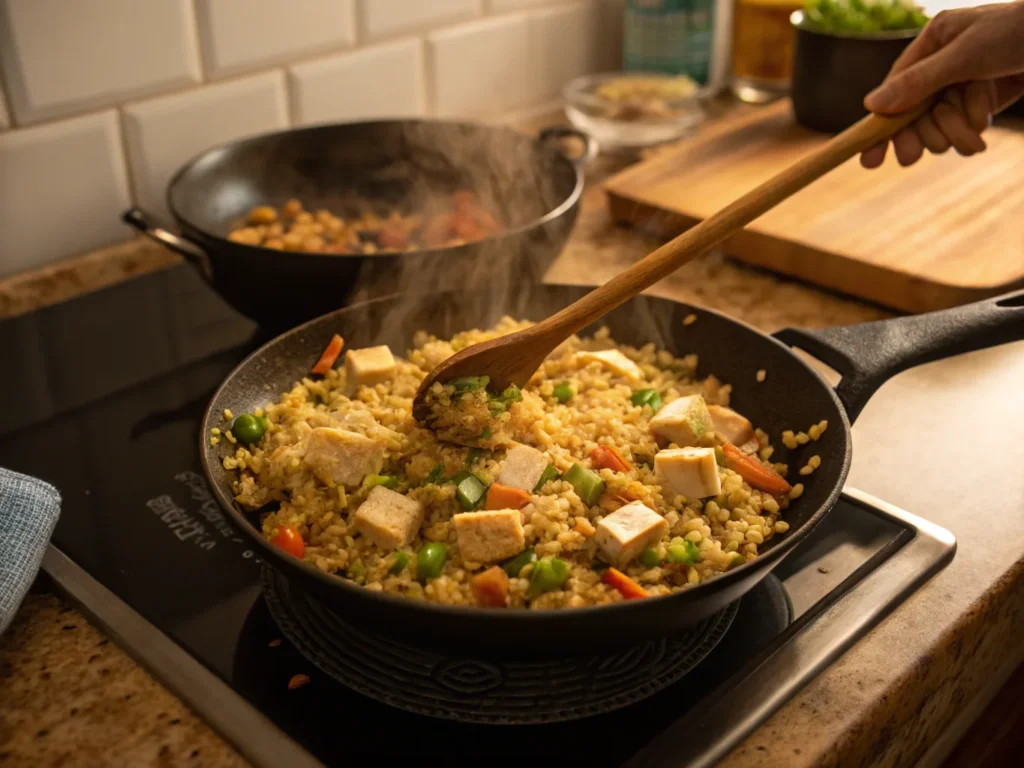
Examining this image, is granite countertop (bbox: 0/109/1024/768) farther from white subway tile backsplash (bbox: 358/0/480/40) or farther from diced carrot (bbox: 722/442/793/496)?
white subway tile backsplash (bbox: 358/0/480/40)

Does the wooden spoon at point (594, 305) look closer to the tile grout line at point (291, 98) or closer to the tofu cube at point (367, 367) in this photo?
the tofu cube at point (367, 367)

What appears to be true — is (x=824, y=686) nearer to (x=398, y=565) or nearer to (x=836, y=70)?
(x=398, y=565)

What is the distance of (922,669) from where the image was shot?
2.97 ft

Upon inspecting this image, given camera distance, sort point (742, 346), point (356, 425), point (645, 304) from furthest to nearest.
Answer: point (645, 304) → point (742, 346) → point (356, 425)

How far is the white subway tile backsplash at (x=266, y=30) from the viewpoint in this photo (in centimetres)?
Answer: 162

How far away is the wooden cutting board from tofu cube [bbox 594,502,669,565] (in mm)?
775

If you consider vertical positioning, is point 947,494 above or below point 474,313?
below

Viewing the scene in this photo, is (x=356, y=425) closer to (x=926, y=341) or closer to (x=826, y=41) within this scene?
(x=926, y=341)

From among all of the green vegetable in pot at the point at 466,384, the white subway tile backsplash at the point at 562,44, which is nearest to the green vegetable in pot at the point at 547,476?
the green vegetable in pot at the point at 466,384

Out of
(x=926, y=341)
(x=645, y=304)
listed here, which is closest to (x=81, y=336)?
(x=645, y=304)

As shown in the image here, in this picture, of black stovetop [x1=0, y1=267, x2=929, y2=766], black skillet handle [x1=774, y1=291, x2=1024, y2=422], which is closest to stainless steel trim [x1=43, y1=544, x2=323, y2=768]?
black stovetop [x1=0, y1=267, x2=929, y2=766]

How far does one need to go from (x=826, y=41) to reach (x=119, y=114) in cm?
127

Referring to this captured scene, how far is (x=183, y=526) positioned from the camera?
110 cm

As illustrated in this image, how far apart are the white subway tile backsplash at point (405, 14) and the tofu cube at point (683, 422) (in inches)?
43.0
